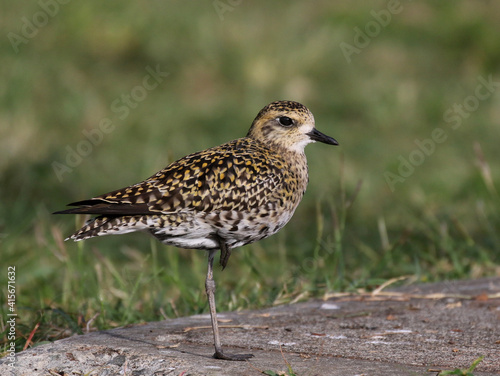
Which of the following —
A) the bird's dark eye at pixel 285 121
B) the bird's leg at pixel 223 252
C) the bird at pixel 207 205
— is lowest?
the bird's leg at pixel 223 252

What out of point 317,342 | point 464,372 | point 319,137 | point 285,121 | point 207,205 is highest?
point 285,121

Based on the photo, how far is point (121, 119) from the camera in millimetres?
11953

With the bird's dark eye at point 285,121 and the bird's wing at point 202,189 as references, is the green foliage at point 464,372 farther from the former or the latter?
the bird's dark eye at point 285,121

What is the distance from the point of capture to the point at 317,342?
4.87 m

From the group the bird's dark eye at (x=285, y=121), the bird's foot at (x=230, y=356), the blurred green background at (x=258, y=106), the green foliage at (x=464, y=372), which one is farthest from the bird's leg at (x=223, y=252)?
the blurred green background at (x=258, y=106)

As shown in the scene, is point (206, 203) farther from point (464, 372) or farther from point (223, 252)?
point (464, 372)

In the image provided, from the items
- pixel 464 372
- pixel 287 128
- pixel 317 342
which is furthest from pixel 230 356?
pixel 287 128

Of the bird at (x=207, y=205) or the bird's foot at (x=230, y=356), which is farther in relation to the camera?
the bird at (x=207, y=205)

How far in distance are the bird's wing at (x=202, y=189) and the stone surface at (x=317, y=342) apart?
2.37 ft

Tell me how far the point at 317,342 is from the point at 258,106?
7388 mm

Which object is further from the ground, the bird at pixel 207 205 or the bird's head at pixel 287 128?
the bird's head at pixel 287 128

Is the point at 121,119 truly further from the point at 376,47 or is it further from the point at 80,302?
A: the point at 80,302

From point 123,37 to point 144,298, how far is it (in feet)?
23.1

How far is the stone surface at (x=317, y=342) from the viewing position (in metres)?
4.34
